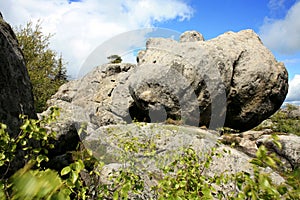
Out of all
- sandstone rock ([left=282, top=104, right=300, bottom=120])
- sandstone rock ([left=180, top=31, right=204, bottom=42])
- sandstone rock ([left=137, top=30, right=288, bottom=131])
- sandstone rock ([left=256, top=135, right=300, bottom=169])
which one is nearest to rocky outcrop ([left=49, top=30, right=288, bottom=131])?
sandstone rock ([left=137, top=30, right=288, bottom=131])

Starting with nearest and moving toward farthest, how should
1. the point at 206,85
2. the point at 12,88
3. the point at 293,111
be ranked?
the point at 12,88
the point at 206,85
the point at 293,111

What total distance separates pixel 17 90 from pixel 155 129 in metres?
4.90

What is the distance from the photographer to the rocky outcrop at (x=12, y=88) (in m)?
4.47

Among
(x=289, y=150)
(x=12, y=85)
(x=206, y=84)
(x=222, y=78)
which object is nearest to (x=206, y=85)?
(x=206, y=84)

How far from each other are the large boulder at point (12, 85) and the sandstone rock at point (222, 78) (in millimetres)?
9797

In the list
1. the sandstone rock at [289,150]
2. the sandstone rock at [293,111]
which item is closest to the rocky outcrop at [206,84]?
the sandstone rock at [289,150]

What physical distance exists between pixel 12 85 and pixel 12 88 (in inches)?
2.4

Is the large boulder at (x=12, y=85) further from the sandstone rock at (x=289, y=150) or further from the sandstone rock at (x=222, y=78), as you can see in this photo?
the sandstone rock at (x=222, y=78)

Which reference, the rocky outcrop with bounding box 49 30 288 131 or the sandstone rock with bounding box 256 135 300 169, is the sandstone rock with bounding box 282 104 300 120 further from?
the sandstone rock with bounding box 256 135 300 169

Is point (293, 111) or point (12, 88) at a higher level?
point (12, 88)

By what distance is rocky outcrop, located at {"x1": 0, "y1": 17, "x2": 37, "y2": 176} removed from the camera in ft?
14.7

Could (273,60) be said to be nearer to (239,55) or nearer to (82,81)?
(239,55)

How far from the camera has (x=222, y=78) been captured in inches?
594

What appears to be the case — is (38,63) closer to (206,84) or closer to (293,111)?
(206,84)
